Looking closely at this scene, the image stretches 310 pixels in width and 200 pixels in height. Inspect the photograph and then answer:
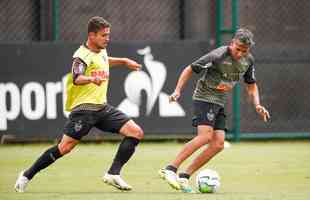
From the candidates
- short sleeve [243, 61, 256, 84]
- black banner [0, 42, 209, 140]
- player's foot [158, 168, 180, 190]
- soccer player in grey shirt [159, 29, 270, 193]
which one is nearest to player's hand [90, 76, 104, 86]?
soccer player in grey shirt [159, 29, 270, 193]

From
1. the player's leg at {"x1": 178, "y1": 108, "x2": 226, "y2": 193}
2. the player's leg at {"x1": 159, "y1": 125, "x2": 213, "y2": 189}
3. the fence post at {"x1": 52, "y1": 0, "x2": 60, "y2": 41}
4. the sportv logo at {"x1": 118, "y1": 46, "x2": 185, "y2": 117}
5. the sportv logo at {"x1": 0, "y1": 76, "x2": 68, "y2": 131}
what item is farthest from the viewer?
the fence post at {"x1": 52, "y1": 0, "x2": 60, "y2": 41}

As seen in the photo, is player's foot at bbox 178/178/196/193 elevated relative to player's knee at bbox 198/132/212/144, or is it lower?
lower

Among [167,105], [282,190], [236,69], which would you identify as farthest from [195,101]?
[167,105]

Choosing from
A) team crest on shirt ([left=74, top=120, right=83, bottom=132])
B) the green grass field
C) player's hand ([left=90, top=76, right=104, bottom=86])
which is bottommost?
the green grass field

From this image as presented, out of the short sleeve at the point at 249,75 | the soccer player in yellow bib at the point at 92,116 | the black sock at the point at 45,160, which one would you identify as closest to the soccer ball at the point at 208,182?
the soccer player in yellow bib at the point at 92,116

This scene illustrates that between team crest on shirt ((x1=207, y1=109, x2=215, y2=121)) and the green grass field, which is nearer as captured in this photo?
the green grass field

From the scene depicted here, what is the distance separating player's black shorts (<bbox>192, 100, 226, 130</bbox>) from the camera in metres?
10.5

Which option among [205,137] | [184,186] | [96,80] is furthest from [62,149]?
[205,137]

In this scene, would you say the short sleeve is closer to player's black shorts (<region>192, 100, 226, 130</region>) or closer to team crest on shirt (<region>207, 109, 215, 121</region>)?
player's black shorts (<region>192, 100, 226, 130</region>)

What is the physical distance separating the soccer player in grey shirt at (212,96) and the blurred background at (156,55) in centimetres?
613

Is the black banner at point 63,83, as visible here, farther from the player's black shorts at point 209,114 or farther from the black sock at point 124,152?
the black sock at point 124,152

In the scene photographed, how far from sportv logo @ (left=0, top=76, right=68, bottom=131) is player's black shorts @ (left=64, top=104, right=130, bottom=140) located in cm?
623

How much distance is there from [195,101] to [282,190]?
51.2 inches

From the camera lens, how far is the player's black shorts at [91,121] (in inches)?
403
